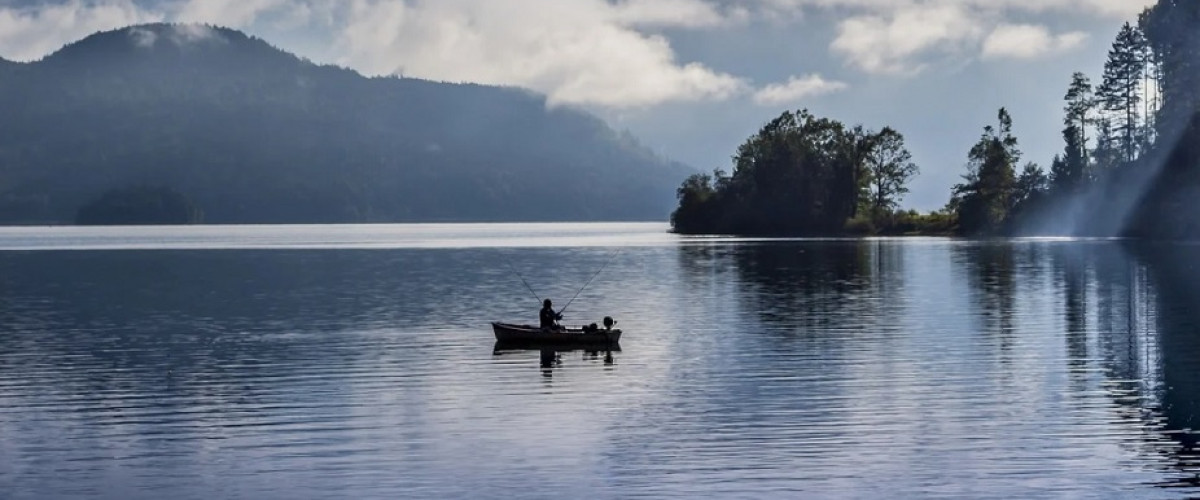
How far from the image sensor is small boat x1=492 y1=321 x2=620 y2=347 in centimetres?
5934

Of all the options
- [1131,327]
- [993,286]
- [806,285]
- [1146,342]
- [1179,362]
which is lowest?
[1179,362]

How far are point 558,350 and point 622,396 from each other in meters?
15.2

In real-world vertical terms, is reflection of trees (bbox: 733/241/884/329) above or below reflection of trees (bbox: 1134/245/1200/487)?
above

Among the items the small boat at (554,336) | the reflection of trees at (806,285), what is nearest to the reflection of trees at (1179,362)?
the reflection of trees at (806,285)

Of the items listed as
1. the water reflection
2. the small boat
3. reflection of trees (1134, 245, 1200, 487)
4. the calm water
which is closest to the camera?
the calm water

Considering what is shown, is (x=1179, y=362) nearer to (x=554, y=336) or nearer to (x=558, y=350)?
(x=558, y=350)

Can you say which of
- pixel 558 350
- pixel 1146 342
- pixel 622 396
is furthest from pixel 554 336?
pixel 1146 342

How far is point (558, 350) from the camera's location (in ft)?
197

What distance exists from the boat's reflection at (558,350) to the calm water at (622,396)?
417 millimetres

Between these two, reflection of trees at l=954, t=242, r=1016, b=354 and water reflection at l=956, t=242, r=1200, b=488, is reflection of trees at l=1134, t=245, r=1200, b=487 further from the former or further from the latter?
reflection of trees at l=954, t=242, r=1016, b=354

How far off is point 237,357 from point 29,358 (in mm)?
8377

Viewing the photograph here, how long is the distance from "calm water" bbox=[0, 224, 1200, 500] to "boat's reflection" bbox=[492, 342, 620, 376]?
1.37 feet

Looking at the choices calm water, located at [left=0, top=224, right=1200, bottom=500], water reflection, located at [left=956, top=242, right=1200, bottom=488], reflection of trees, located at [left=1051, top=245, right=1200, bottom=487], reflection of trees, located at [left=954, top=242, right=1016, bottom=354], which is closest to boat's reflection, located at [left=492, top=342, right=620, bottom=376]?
calm water, located at [left=0, top=224, right=1200, bottom=500]

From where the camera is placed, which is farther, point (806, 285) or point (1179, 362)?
point (806, 285)
